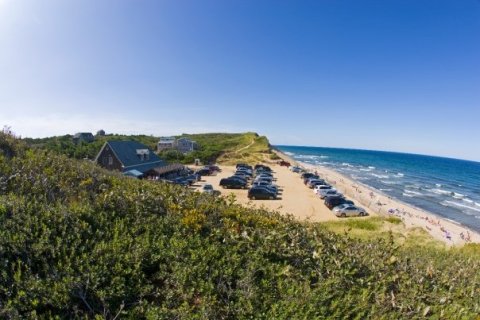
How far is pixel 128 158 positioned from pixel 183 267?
3858 centimetres

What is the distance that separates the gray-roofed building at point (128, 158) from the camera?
3809cm

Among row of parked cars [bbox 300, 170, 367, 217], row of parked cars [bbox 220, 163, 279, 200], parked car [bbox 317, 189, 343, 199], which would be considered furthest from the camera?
parked car [bbox 317, 189, 343, 199]

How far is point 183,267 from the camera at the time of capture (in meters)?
4.12

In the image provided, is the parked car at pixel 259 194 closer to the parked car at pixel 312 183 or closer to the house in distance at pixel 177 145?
the parked car at pixel 312 183

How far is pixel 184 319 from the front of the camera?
340 centimetres

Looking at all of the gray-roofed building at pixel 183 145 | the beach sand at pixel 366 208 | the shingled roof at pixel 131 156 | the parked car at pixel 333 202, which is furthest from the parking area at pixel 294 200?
the gray-roofed building at pixel 183 145

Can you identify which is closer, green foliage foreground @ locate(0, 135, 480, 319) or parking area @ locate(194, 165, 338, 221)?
green foliage foreground @ locate(0, 135, 480, 319)

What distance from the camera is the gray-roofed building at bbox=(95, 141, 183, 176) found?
38094 millimetres

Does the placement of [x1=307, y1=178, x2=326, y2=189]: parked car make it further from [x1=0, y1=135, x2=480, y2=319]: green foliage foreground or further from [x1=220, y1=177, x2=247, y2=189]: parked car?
[x1=0, y1=135, x2=480, y2=319]: green foliage foreground

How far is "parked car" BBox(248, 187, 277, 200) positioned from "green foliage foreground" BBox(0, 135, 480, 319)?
2914cm

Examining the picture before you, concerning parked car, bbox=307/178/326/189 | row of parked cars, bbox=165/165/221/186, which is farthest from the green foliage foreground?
parked car, bbox=307/178/326/189

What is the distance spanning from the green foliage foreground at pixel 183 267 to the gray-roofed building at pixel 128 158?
3191 centimetres

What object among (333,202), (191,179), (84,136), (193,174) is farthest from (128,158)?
(84,136)

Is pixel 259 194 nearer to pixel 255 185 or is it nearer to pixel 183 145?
pixel 255 185
